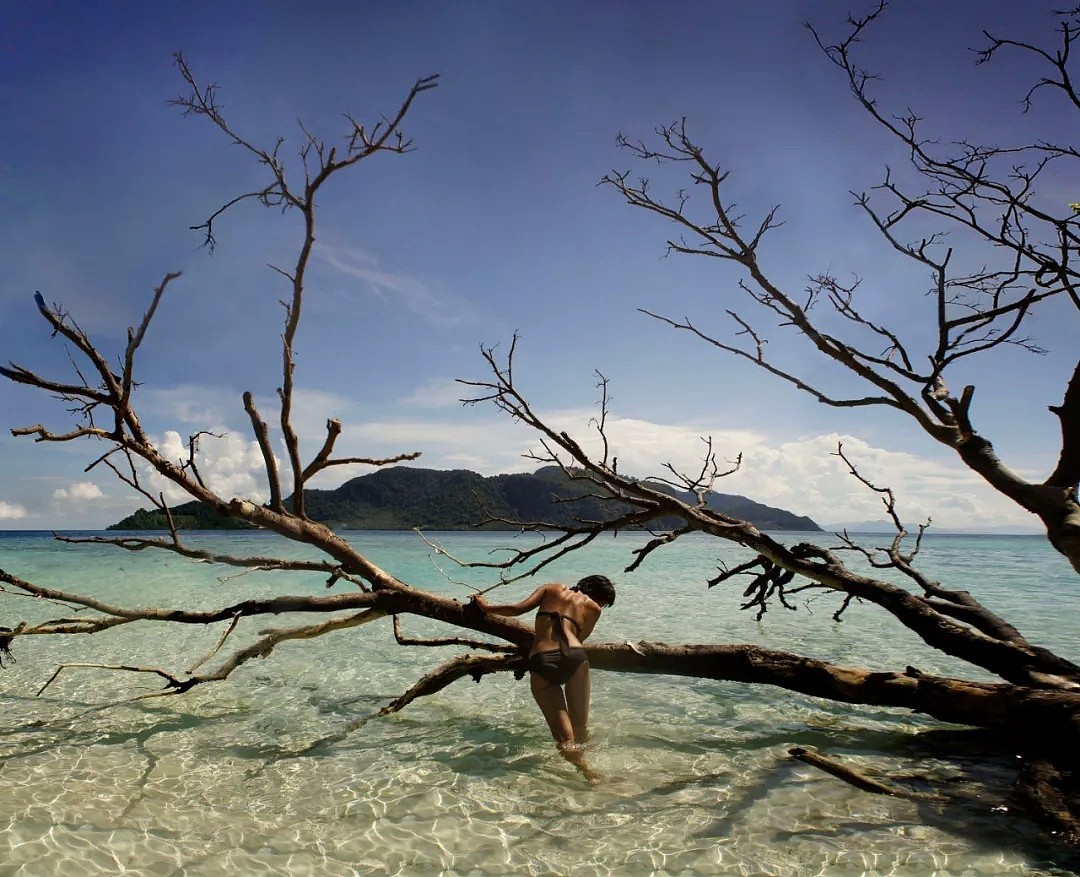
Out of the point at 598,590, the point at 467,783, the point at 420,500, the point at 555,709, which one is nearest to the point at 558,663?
the point at 555,709

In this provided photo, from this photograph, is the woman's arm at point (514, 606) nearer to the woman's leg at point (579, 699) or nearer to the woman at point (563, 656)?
the woman at point (563, 656)

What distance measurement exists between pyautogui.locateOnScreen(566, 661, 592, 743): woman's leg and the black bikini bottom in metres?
0.06

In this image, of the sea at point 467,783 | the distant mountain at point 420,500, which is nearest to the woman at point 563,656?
the sea at point 467,783

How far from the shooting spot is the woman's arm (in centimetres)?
591

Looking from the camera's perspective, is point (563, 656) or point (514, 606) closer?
point (563, 656)

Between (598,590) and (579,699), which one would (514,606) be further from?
(579,699)

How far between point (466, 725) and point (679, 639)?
255 inches

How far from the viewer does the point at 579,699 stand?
5871 millimetres

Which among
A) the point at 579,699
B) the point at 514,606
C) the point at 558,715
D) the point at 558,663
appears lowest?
the point at 558,715

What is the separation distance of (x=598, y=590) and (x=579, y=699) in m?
0.92

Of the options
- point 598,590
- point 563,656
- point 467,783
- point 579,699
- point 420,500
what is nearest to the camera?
point 467,783

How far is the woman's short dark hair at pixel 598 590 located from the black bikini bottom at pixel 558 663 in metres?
0.52

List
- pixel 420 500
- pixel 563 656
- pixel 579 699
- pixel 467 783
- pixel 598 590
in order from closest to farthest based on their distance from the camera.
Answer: pixel 467 783 → pixel 563 656 → pixel 579 699 → pixel 598 590 → pixel 420 500

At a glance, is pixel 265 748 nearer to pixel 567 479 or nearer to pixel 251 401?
pixel 251 401
